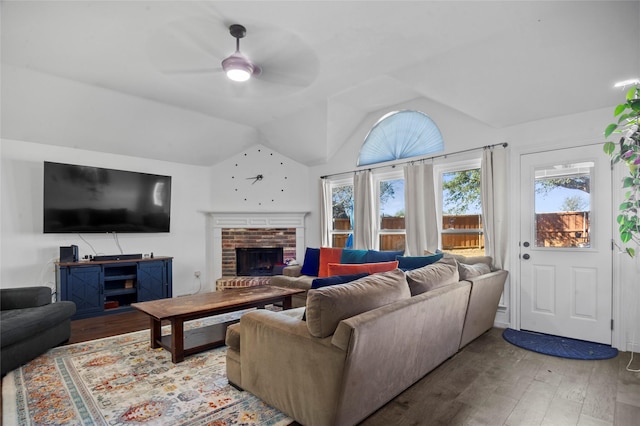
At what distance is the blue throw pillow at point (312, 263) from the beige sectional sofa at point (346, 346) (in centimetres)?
245

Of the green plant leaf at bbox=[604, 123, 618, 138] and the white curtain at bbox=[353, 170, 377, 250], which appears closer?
the green plant leaf at bbox=[604, 123, 618, 138]

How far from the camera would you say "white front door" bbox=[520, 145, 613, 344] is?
3.19 m

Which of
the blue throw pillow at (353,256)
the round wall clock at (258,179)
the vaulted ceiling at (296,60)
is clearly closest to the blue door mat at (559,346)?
the blue throw pillow at (353,256)

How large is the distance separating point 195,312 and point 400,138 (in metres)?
3.68

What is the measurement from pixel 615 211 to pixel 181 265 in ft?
19.5

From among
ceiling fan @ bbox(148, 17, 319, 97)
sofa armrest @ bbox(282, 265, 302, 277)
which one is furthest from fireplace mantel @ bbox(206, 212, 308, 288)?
ceiling fan @ bbox(148, 17, 319, 97)

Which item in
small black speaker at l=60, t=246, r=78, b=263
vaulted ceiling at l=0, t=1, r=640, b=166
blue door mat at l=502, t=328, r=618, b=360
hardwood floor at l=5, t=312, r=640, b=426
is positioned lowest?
blue door mat at l=502, t=328, r=618, b=360

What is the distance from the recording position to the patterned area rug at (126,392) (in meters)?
1.96

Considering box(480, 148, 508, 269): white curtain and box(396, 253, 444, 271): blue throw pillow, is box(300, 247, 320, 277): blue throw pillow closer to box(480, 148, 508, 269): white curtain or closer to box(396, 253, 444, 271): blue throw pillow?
box(396, 253, 444, 271): blue throw pillow

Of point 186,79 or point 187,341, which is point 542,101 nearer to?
point 186,79

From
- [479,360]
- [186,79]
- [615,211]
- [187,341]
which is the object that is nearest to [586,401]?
[479,360]

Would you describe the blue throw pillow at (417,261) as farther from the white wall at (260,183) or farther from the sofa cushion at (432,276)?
the white wall at (260,183)

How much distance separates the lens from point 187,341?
10.2 ft

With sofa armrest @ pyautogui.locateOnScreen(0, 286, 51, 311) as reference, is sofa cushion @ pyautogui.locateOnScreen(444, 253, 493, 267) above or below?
above
